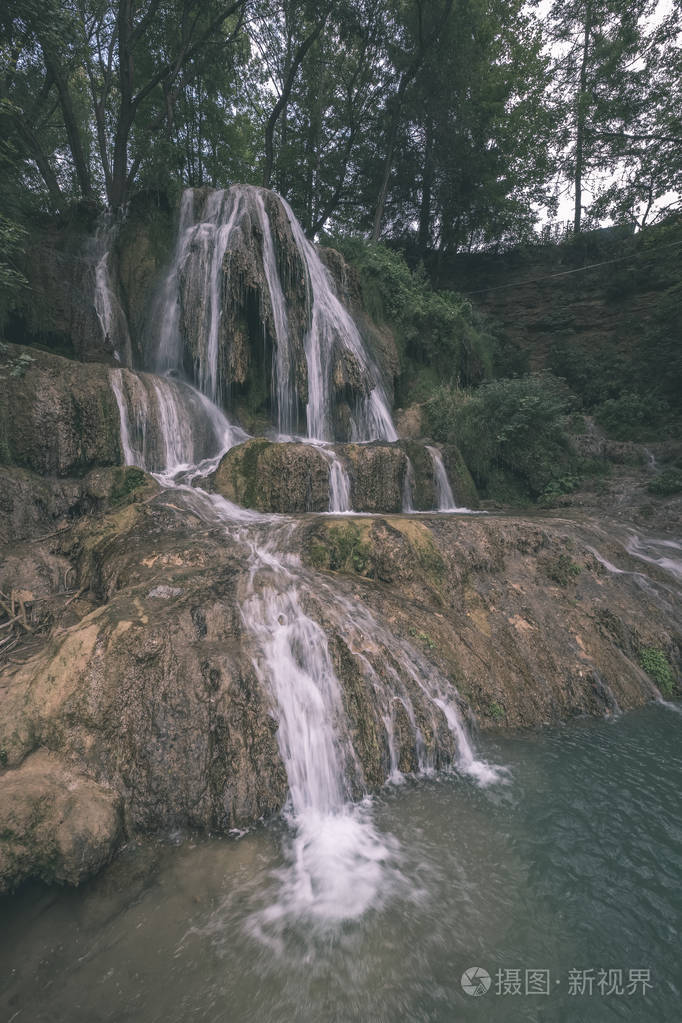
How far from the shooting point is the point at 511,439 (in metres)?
12.1

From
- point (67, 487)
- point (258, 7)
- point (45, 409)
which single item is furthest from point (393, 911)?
point (258, 7)

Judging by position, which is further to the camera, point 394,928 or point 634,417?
point 634,417

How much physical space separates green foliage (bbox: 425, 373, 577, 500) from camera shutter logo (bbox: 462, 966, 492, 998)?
34.6 feet

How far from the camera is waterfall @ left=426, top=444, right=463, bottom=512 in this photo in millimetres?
9938

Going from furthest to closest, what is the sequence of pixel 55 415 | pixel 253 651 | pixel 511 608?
1. pixel 55 415
2. pixel 511 608
3. pixel 253 651

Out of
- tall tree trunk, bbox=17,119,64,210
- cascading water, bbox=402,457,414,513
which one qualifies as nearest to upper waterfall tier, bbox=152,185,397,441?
cascading water, bbox=402,457,414,513

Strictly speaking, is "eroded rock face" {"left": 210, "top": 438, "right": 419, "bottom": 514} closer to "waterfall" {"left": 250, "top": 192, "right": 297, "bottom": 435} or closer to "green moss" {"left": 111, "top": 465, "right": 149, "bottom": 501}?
"green moss" {"left": 111, "top": 465, "right": 149, "bottom": 501}

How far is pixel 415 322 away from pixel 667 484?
9132mm

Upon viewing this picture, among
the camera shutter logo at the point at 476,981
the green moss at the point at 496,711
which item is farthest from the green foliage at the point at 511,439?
the camera shutter logo at the point at 476,981

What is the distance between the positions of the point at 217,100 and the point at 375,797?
26.2 metres

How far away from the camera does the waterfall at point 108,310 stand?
444 inches

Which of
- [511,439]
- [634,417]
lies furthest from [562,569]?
[634,417]

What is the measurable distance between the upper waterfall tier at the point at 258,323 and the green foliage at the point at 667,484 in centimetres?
659

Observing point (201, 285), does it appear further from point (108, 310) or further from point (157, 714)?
point (157, 714)
